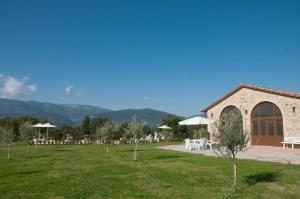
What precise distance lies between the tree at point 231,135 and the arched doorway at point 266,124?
1474cm

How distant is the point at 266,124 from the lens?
A: 23.1 meters

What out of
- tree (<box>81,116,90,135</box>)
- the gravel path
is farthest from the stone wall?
tree (<box>81,116,90,135</box>)

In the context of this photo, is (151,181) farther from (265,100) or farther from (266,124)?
(266,124)

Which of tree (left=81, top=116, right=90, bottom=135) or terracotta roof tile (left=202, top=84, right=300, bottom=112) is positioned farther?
tree (left=81, top=116, right=90, bottom=135)

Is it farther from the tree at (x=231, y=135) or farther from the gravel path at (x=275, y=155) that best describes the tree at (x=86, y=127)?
the tree at (x=231, y=135)

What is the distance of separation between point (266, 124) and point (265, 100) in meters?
2.00

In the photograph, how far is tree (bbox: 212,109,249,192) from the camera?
8727 millimetres

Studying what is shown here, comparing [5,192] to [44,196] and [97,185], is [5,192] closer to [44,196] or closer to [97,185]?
[44,196]

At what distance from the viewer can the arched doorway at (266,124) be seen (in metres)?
22.2

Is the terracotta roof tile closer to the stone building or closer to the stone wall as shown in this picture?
the stone building

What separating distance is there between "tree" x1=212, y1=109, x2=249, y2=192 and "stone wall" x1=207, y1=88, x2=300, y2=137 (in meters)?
12.1

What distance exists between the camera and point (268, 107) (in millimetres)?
22828

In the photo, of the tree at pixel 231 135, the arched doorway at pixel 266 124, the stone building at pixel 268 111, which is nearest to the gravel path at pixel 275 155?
the stone building at pixel 268 111

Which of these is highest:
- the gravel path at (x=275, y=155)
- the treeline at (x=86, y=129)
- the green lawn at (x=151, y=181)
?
the treeline at (x=86, y=129)
